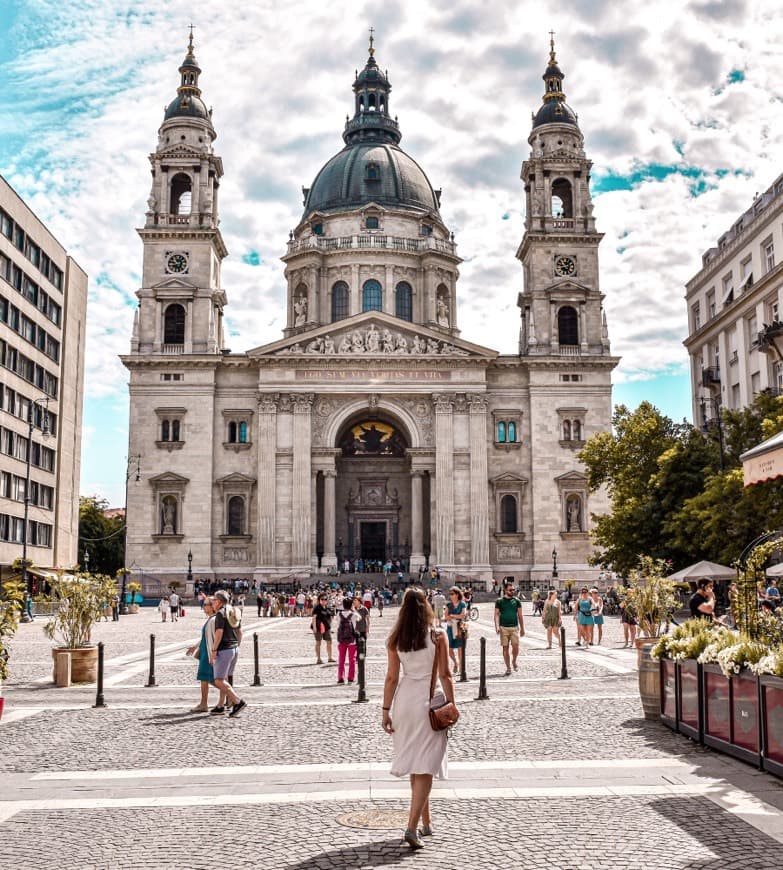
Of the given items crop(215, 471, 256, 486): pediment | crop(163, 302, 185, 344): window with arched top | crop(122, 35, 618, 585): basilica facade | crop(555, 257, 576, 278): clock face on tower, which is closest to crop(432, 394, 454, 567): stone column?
crop(122, 35, 618, 585): basilica facade

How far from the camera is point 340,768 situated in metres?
10.1

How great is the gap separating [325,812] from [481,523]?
168 ft

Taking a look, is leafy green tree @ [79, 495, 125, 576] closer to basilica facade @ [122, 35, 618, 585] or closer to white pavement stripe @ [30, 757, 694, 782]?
basilica facade @ [122, 35, 618, 585]

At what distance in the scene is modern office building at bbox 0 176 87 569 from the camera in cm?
5028

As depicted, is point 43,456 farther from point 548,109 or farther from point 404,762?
point 404,762

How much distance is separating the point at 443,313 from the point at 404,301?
2965 mm

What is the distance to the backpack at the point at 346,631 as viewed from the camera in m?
17.8

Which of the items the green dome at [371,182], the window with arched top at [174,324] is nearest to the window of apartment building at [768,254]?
the green dome at [371,182]

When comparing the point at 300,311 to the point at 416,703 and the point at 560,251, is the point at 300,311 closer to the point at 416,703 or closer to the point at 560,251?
the point at 560,251

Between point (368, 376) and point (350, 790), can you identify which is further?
point (368, 376)

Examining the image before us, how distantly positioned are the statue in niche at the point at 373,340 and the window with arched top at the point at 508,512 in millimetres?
12237

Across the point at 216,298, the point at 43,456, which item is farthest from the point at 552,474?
the point at 43,456

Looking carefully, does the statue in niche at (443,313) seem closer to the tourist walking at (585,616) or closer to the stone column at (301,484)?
the stone column at (301,484)

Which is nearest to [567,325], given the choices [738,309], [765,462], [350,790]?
[738,309]
